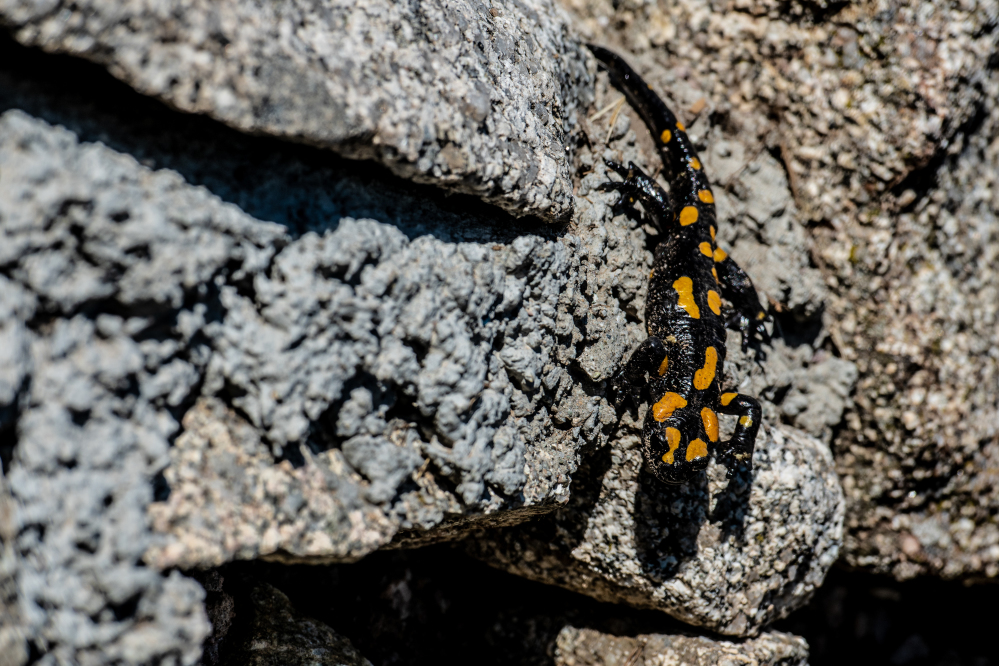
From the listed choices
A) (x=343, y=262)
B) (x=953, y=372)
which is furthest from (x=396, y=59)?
(x=953, y=372)

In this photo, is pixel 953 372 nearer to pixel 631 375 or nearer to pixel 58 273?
pixel 631 375

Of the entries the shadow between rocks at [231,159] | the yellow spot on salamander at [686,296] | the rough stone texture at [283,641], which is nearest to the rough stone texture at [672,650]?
the rough stone texture at [283,641]

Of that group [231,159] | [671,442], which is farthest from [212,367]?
[671,442]

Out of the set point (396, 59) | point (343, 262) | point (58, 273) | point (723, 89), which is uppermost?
point (723, 89)

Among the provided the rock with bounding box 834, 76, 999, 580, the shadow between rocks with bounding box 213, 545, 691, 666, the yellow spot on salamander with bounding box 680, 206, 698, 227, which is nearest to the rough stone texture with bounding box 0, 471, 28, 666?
the shadow between rocks with bounding box 213, 545, 691, 666

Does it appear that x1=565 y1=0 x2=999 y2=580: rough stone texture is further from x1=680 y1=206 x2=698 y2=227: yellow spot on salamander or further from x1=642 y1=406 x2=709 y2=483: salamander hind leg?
x1=642 y1=406 x2=709 y2=483: salamander hind leg

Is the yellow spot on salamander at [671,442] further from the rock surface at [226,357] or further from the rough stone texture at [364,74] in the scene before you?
the rough stone texture at [364,74]

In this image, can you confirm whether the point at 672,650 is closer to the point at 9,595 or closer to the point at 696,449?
the point at 696,449
